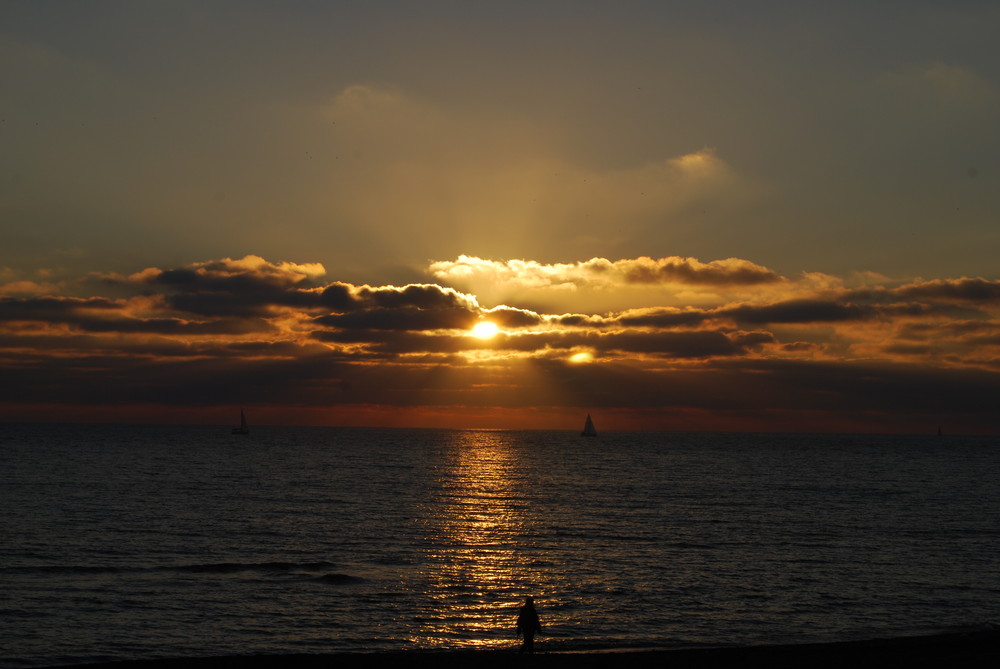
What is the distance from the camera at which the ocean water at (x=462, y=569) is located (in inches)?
1556

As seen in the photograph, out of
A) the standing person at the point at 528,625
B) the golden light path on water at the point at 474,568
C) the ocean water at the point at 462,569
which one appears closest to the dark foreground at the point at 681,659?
the standing person at the point at 528,625

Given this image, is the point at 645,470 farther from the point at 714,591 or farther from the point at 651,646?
the point at 651,646

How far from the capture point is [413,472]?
153125 millimetres

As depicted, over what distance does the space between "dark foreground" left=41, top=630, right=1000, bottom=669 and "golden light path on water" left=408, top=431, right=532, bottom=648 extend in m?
4.75

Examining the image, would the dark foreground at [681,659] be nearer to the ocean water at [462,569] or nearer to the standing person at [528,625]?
the standing person at [528,625]

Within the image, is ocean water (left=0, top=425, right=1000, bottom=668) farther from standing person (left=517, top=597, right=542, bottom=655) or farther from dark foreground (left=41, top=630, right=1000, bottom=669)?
dark foreground (left=41, top=630, right=1000, bottom=669)

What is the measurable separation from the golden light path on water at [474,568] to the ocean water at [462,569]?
193mm

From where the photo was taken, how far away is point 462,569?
5444cm

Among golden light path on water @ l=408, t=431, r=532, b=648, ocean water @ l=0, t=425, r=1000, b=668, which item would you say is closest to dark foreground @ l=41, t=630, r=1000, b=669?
ocean water @ l=0, t=425, r=1000, b=668

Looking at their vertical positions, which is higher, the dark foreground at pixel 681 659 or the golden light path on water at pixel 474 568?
the dark foreground at pixel 681 659

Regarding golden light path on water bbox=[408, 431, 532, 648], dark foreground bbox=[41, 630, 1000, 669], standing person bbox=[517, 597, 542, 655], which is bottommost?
golden light path on water bbox=[408, 431, 532, 648]

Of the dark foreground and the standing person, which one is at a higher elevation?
the standing person

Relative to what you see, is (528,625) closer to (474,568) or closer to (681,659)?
(681,659)

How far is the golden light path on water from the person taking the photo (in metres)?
40.0
